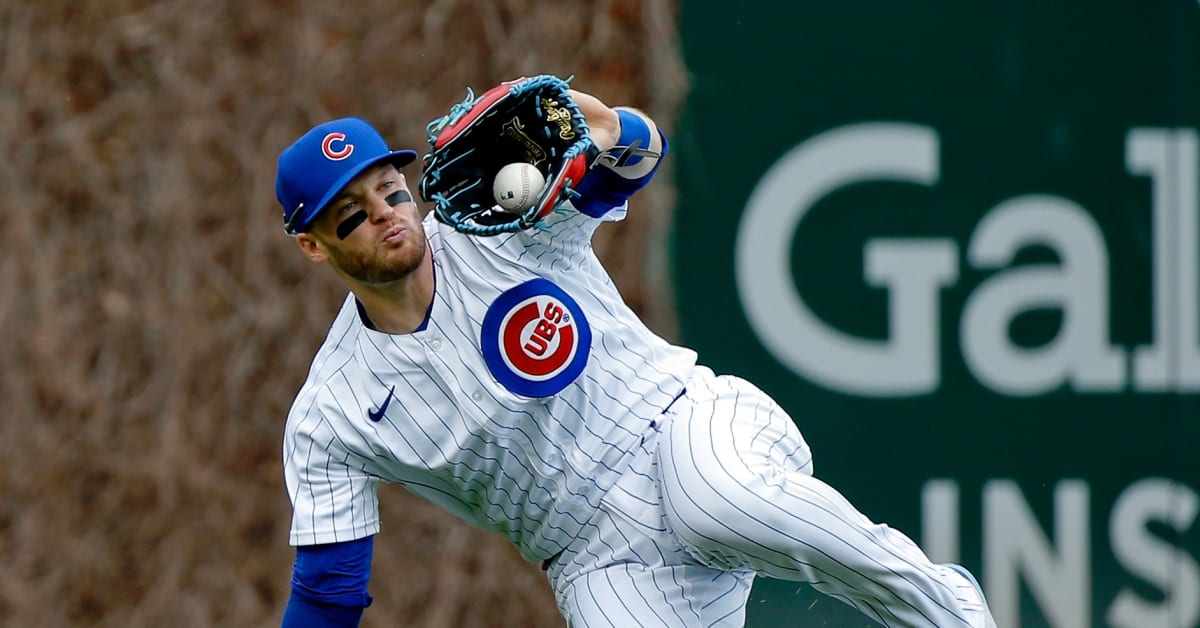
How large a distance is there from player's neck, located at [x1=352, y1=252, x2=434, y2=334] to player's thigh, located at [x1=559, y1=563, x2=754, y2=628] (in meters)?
0.80

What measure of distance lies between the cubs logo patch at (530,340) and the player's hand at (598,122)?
365 millimetres

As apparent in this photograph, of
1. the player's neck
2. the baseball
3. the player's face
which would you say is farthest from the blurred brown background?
the baseball

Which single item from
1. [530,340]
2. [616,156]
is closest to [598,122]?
[616,156]

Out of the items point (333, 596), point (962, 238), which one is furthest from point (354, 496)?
point (962, 238)

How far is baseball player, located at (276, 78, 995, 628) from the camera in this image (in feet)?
11.7

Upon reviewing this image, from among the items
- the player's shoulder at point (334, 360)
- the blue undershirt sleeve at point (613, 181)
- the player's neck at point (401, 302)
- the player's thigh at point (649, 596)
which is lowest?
the player's thigh at point (649, 596)

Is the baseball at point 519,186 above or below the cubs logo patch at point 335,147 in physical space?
below

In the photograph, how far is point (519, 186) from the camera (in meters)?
3.42

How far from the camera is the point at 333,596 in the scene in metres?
3.64

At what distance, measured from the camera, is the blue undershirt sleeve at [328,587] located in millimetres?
3635

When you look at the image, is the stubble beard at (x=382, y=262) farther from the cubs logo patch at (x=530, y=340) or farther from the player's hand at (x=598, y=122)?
the player's hand at (x=598, y=122)

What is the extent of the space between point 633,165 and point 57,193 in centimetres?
276

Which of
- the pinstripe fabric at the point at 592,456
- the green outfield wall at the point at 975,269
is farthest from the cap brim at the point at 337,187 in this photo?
the green outfield wall at the point at 975,269

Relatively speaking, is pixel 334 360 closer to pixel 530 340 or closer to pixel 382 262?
pixel 382 262
